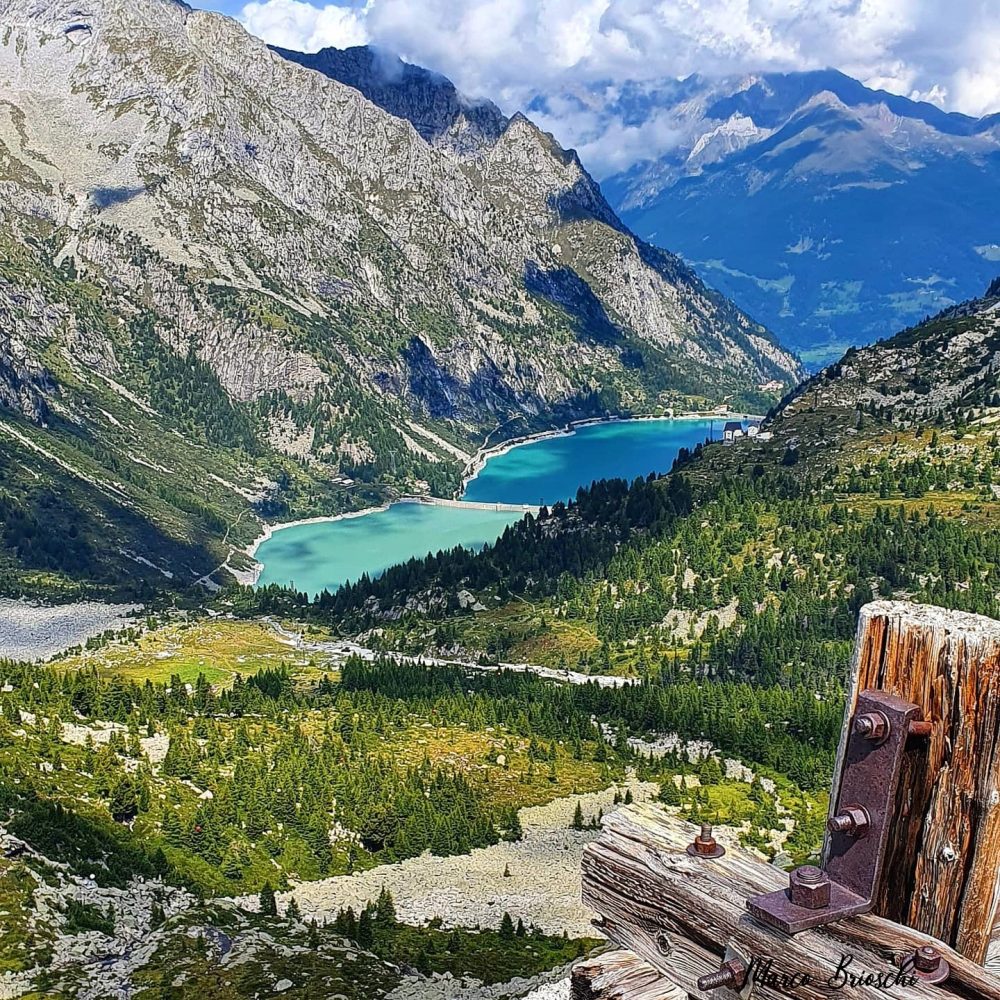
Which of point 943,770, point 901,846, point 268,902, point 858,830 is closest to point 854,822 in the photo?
point 858,830

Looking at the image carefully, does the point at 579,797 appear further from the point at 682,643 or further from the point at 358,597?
the point at 358,597

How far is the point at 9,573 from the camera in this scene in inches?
7564

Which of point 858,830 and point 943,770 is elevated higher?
point 943,770

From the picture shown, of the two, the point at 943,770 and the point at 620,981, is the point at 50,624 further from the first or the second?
the point at 943,770

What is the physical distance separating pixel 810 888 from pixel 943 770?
3.15 feet

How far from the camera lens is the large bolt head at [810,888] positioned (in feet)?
20.5

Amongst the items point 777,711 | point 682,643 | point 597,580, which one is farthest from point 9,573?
point 777,711

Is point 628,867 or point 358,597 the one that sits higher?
point 628,867

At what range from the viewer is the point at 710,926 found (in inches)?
269

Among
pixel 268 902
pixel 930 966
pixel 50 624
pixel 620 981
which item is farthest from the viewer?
pixel 50 624

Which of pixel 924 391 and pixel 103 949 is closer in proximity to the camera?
pixel 103 949

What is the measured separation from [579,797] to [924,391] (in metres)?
142

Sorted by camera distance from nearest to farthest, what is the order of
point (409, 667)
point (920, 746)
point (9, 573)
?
point (920, 746) → point (409, 667) → point (9, 573)

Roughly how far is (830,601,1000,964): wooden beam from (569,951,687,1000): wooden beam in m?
1.58
